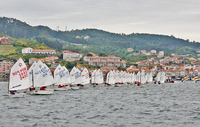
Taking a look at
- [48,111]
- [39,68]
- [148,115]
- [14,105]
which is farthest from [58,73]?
[148,115]

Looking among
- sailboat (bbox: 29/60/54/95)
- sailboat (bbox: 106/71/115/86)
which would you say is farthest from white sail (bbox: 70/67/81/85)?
sailboat (bbox: 106/71/115/86)

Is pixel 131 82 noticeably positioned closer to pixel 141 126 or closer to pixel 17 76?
pixel 17 76

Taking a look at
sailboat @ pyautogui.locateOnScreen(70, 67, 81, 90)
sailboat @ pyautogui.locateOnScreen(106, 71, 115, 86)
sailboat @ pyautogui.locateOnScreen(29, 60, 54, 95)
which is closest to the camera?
sailboat @ pyautogui.locateOnScreen(29, 60, 54, 95)

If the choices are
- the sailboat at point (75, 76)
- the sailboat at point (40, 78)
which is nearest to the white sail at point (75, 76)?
the sailboat at point (75, 76)

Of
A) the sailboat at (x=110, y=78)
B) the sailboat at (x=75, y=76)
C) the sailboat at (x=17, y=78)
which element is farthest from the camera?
the sailboat at (x=110, y=78)

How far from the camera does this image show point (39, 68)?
61.0 m

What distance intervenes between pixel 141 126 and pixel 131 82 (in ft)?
328

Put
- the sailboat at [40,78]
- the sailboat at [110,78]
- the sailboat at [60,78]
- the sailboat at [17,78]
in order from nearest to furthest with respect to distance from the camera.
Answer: the sailboat at [17,78] < the sailboat at [40,78] < the sailboat at [60,78] < the sailboat at [110,78]

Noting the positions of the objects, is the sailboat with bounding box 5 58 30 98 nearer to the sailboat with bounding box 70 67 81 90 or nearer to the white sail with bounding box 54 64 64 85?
the white sail with bounding box 54 64 64 85

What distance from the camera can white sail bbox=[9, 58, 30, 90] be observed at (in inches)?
2079

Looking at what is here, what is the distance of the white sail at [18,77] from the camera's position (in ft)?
173

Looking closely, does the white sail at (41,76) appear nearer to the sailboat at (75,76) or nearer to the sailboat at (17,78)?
the sailboat at (17,78)

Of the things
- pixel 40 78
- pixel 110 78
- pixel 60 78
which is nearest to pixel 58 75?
pixel 60 78

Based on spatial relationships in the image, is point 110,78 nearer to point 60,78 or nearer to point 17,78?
point 60,78
